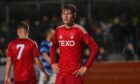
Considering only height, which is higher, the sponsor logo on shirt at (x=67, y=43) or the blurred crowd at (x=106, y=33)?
the sponsor logo on shirt at (x=67, y=43)

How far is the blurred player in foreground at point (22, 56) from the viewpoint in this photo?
10.2 metres

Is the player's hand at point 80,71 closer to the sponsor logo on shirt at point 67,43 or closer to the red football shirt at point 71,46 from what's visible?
the red football shirt at point 71,46

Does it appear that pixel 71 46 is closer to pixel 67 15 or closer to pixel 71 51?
pixel 71 51

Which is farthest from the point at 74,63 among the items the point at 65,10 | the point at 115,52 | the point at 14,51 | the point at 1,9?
→ the point at 1,9

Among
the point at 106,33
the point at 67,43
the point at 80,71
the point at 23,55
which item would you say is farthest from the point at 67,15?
the point at 106,33

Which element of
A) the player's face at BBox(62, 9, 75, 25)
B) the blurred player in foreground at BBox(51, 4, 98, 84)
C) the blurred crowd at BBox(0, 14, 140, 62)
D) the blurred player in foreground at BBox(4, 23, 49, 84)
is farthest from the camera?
the blurred crowd at BBox(0, 14, 140, 62)

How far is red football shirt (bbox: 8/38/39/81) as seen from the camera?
1027 cm

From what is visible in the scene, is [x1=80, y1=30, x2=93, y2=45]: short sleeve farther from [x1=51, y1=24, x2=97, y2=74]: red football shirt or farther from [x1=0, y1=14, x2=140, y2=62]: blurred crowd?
[x1=0, y1=14, x2=140, y2=62]: blurred crowd

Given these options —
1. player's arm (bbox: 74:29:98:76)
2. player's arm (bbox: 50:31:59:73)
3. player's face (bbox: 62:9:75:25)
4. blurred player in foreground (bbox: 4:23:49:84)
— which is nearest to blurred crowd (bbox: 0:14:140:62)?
blurred player in foreground (bbox: 4:23:49:84)

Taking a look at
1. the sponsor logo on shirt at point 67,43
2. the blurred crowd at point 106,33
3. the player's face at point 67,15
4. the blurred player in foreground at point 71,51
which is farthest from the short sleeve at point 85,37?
the blurred crowd at point 106,33

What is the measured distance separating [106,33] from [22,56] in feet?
32.1

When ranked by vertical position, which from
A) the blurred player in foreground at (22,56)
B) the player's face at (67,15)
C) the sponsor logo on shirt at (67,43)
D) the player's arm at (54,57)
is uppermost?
the player's face at (67,15)

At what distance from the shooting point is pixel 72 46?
355 inches

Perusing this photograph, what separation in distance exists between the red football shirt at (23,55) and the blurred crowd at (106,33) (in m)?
8.20
